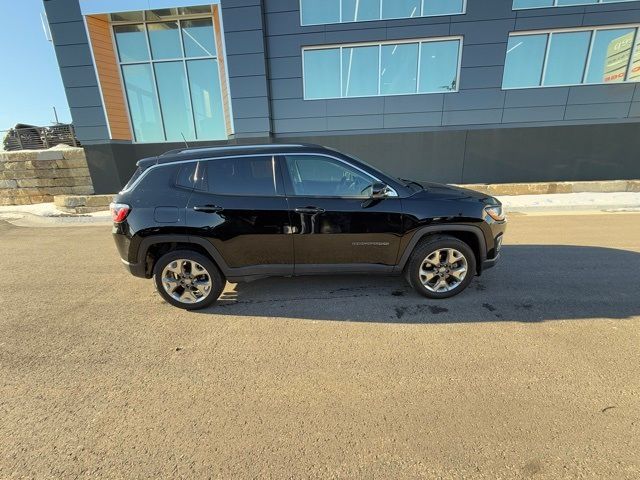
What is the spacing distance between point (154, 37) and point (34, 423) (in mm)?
11744

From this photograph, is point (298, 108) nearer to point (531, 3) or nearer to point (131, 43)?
point (131, 43)

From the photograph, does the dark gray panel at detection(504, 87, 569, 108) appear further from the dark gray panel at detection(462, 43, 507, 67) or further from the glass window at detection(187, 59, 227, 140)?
the glass window at detection(187, 59, 227, 140)

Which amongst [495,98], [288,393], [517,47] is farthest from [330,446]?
[517,47]

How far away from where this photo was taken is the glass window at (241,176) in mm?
3395

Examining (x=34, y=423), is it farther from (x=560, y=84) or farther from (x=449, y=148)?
(x=560, y=84)

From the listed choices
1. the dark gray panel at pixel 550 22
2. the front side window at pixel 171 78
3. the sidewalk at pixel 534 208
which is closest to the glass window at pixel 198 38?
the front side window at pixel 171 78

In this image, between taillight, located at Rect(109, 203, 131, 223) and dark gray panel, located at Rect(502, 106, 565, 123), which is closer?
taillight, located at Rect(109, 203, 131, 223)

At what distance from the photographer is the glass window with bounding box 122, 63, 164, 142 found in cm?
1045

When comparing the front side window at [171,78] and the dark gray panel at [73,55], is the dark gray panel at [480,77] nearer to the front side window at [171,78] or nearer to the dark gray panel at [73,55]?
the front side window at [171,78]

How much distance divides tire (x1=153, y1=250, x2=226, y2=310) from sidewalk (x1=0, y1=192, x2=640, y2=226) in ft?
21.5

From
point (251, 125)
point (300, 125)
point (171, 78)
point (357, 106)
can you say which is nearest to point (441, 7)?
point (357, 106)

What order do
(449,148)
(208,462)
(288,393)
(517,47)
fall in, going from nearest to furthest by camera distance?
(208,462) < (288,393) < (517,47) < (449,148)

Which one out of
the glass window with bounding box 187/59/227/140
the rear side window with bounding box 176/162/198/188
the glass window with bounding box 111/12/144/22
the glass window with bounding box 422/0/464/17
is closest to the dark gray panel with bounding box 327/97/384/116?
the glass window with bounding box 422/0/464/17

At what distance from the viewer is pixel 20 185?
10.9 m
